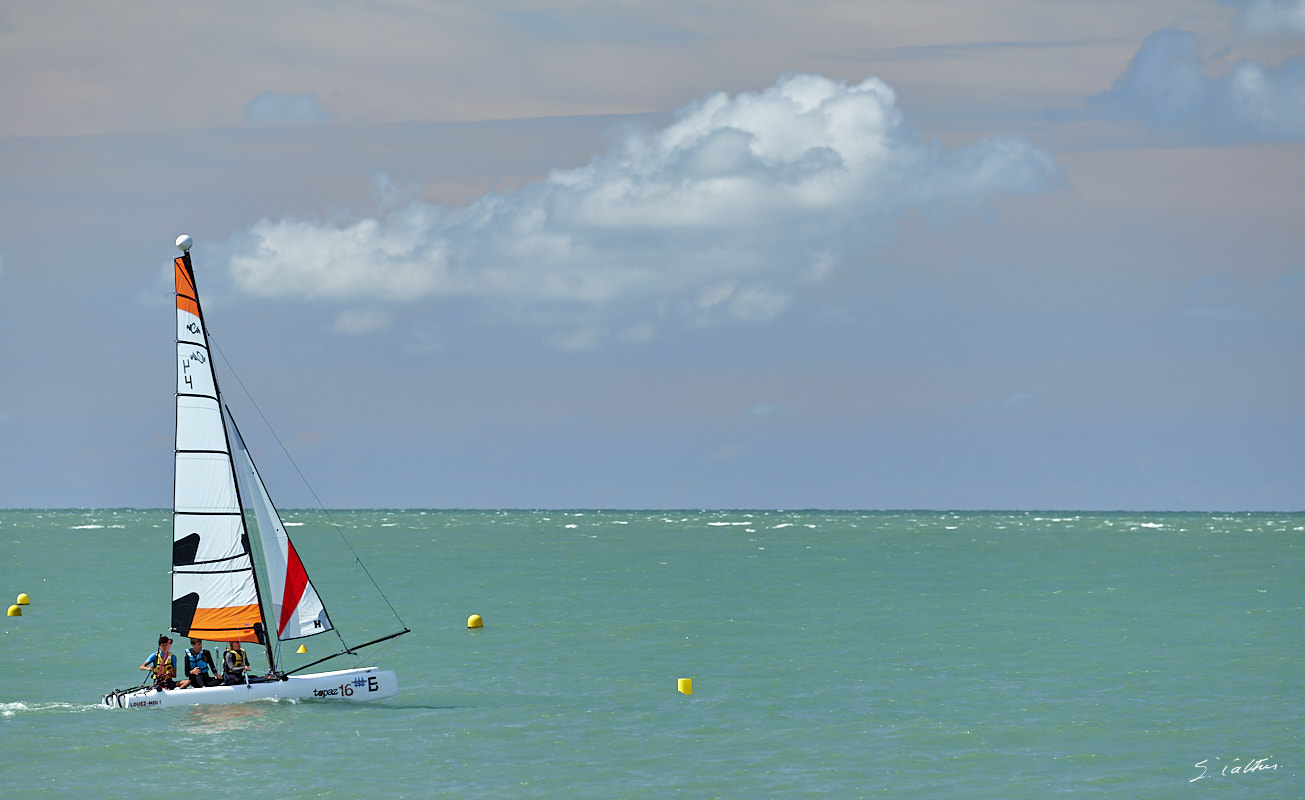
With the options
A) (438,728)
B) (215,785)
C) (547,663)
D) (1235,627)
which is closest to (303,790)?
(215,785)

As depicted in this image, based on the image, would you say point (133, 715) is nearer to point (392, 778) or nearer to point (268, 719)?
point (268, 719)

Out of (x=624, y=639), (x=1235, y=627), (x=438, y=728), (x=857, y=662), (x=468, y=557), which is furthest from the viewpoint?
(x=468, y=557)

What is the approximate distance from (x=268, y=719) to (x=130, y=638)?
25.6 metres

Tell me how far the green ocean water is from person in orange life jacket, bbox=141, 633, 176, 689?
2.70ft

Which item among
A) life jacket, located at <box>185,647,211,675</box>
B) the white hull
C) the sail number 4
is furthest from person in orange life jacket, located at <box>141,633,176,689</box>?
the sail number 4

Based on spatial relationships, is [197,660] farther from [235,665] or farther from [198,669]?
[235,665]

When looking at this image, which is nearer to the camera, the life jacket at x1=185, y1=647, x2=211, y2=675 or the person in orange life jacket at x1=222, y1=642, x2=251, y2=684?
the person in orange life jacket at x1=222, y1=642, x2=251, y2=684

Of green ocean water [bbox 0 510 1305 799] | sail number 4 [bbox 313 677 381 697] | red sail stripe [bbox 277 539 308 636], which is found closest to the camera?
green ocean water [bbox 0 510 1305 799]

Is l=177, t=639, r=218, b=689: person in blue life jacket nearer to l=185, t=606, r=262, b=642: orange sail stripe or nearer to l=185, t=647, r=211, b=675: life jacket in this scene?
l=185, t=647, r=211, b=675: life jacket

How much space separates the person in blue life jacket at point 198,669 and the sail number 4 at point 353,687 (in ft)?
10.7

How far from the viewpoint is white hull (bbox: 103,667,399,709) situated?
4166 cm

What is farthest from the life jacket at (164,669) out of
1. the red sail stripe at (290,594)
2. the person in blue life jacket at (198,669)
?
the red sail stripe at (290,594)

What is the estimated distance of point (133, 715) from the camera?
4206 centimetres

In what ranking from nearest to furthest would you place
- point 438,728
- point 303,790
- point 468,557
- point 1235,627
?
point 303,790, point 438,728, point 1235,627, point 468,557
